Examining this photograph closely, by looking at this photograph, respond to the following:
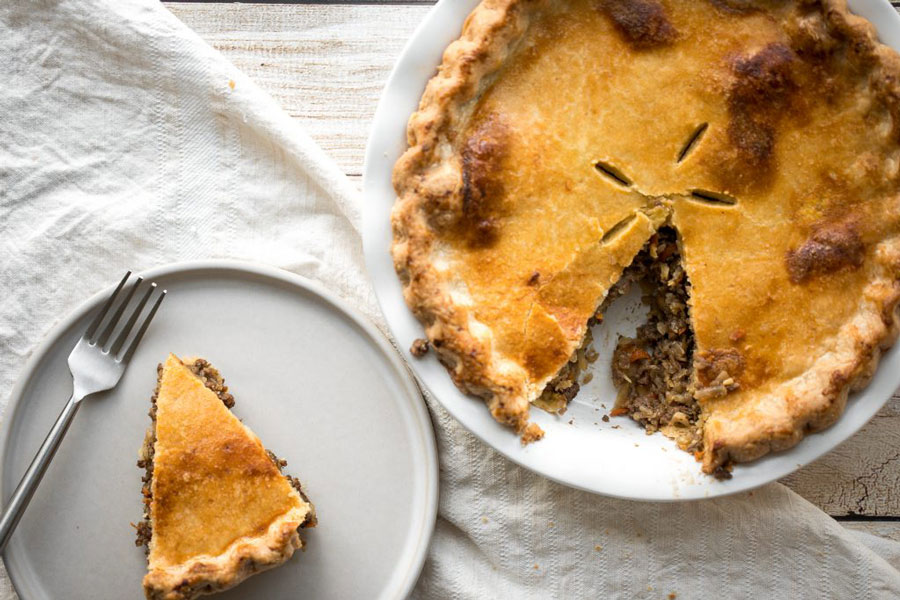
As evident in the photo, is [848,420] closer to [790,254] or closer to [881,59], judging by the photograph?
[790,254]

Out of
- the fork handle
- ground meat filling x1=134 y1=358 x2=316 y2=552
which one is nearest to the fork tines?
ground meat filling x1=134 y1=358 x2=316 y2=552

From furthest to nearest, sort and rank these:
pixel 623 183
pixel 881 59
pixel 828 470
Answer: pixel 828 470 → pixel 623 183 → pixel 881 59

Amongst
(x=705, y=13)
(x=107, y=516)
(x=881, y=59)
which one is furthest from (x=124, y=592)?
(x=881, y=59)

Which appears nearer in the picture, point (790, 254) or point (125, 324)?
point (790, 254)

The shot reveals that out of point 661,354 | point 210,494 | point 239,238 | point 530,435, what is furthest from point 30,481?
point 661,354

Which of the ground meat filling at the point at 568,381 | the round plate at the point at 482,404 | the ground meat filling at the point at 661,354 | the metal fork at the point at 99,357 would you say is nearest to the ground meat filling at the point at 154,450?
the metal fork at the point at 99,357

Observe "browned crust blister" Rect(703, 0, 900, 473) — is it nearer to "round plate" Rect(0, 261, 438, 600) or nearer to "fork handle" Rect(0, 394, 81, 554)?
"round plate" Rect(0, 261, 438, 600)

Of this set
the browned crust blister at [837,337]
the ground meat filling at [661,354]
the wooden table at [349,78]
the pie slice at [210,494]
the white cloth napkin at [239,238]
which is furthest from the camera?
the wooden table at [349,78]

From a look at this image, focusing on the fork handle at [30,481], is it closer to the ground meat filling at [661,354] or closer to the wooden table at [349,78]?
the wooden table at [349,78]
